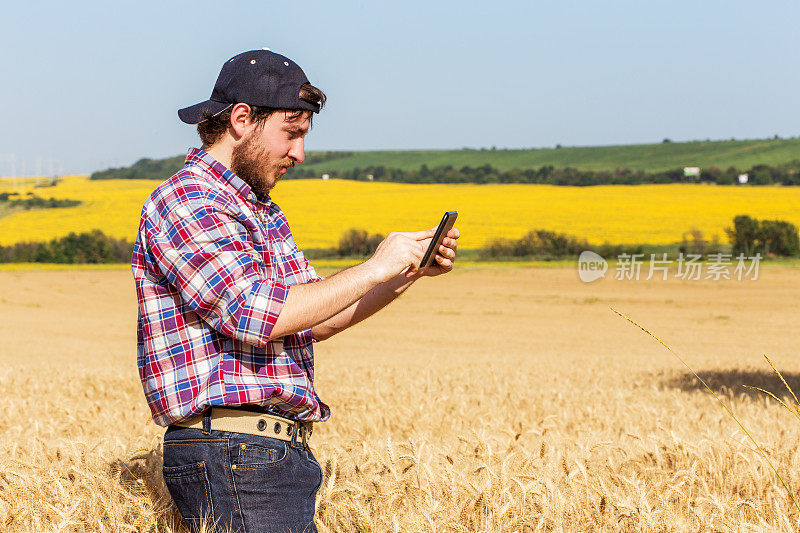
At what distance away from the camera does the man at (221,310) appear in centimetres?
262

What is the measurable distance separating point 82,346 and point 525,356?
8883mm

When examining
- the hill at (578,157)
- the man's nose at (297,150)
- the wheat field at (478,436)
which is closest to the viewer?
the man's nose at (297,150)

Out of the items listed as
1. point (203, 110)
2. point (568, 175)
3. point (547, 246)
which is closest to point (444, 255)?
point (203, 110)

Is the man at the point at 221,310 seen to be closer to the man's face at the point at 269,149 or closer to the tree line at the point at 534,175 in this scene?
the man's face at the point at 269,149

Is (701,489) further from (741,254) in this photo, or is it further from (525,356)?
(741,254)

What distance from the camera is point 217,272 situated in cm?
255

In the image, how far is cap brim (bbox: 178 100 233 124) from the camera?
9.29ft

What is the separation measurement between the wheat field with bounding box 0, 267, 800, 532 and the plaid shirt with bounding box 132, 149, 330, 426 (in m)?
0.82

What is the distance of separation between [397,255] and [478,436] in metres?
2.01

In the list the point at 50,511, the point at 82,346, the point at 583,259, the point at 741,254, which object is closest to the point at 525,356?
the point at 82,346

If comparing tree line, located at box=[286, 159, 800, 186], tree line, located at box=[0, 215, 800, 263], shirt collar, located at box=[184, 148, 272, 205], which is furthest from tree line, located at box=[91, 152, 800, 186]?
shirt collar, located at box=[184, 148, 272, 205]

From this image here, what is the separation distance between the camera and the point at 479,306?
85.8ft

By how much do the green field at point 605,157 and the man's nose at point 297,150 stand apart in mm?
69357

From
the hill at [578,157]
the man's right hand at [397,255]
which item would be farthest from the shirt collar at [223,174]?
the hill at [578,157]
